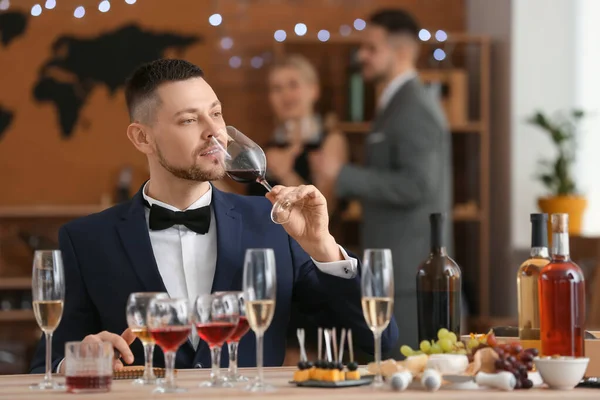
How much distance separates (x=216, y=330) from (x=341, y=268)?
0.61 m

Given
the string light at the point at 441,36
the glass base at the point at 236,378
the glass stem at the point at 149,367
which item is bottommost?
the glass base at the point at 236,378

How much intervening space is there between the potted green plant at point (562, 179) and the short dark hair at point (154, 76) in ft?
11.0

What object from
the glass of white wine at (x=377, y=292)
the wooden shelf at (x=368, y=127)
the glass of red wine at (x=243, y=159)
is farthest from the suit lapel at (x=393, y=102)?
the glass of white wine at (x=377, y=292)

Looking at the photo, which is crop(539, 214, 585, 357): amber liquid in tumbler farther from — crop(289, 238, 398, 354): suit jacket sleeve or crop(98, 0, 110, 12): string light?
crop(98, 0, 110, 12): string light

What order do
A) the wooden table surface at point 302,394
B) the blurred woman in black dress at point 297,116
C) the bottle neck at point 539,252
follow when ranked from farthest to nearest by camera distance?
1. the blurred woman in black dress at point 297,116
2. the bottle neck at point 539,252
3. the wooden table surface at point 302,394

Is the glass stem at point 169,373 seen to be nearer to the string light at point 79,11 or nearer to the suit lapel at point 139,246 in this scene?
the suit lapel at point 139,246

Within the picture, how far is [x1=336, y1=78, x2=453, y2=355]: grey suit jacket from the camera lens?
4395 mm

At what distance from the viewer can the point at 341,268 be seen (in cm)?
230

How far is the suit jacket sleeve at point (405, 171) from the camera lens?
4.39m

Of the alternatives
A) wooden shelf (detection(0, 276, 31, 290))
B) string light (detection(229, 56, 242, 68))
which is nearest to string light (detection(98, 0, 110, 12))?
string light (detection(229, 56, 242, 68))

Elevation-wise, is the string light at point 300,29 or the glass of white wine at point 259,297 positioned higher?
the string light at point 300,29

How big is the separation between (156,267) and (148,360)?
0.65 m

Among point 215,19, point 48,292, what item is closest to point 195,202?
point 48,292

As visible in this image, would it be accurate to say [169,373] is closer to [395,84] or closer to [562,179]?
[395,84]
